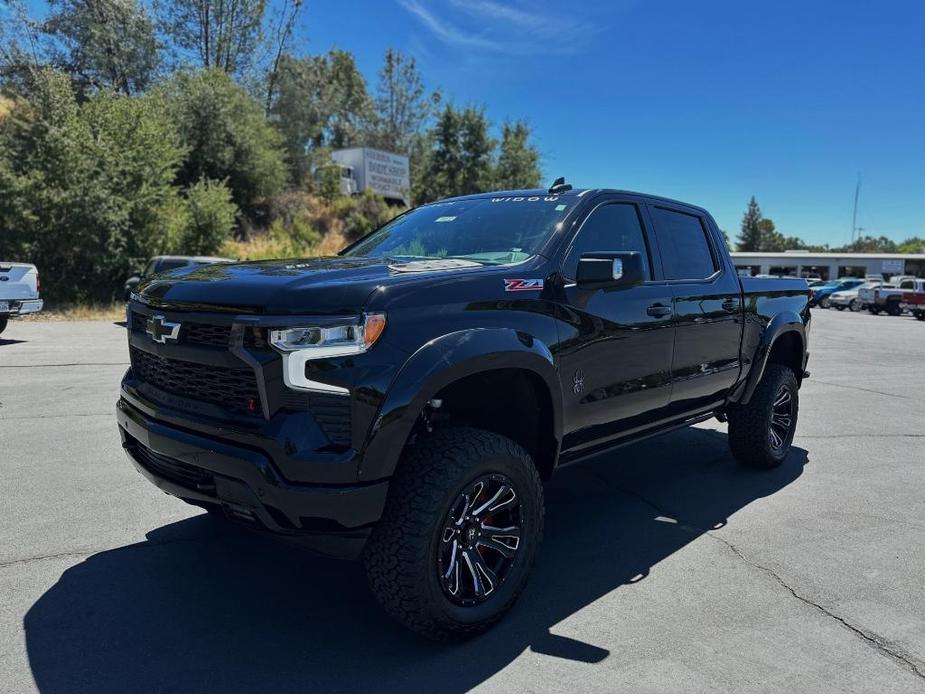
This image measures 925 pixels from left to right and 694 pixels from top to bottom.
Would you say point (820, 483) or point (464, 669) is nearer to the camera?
point (464, 669)

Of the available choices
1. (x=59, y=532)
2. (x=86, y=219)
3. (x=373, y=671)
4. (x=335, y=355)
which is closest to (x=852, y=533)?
(x=373, y=671)

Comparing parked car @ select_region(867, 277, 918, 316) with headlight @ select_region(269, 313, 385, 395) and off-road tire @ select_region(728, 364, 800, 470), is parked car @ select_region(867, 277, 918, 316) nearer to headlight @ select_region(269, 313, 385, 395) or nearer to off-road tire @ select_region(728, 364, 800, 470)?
off-road tire @ select_region(728, 364, 800, 470)

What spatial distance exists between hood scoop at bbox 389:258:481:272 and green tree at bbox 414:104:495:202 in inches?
1510

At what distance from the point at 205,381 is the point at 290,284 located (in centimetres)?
57

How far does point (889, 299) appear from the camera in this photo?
34.1m

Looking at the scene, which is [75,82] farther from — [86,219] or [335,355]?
[335,355]

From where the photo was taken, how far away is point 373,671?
103 inches

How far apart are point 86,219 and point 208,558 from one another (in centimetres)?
1763

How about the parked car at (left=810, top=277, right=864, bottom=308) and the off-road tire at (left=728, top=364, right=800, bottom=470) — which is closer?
the off-road tire at (left=728, top=364, right=800, bottom=470)

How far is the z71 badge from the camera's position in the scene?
3.03m

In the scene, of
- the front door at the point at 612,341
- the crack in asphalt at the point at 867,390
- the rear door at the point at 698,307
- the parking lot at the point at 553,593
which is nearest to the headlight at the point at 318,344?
the parking lot at the point at 553,593

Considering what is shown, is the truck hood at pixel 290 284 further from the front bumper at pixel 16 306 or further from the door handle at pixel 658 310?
the front bumper at pixel 16 306

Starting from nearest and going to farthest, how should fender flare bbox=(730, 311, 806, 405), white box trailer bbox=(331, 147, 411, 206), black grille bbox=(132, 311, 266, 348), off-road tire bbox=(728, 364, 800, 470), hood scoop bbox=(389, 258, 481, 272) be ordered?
black grille bbox=(132, 311, 266, 348)
hood scoop bbox=(389, 258, 481, 272)
fender flare bbox=(730, 311, 806, 405)
off-road tire bbox=(728, 364, 800, 470)
white box trailer bbox=(331, 147, 411, 206)

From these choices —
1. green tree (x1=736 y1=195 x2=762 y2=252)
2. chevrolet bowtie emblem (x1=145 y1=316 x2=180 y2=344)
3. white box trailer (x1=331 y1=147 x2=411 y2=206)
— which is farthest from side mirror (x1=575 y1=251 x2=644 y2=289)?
green tree (x1=736 y1=195 x2=762 y2=252)
